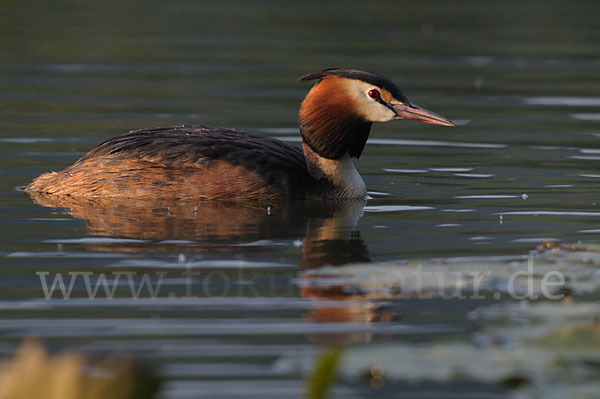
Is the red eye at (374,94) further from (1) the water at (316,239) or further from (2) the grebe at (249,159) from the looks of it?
(1) the water at (316,239)

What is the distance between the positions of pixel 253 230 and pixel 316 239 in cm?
52

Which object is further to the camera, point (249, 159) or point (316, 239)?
point (249, 159)

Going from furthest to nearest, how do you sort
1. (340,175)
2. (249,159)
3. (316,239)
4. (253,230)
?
1. (340,175)
2. (249,159)
3. (253,230)
4. (316,239)

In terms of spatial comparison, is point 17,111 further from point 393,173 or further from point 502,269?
point 502,269

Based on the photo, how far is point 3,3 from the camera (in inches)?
1152

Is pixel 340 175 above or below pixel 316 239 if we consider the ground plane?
above

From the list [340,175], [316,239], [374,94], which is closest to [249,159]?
[340,175]

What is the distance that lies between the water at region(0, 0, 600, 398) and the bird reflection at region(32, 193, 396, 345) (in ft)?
0.08

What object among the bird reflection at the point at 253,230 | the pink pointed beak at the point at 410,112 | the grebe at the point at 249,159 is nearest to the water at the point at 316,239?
the bird reflection at the point at 253,230

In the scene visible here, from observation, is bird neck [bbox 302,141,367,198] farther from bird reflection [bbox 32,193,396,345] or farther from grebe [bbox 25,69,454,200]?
bird reflection [bbox 32,193,396,345]

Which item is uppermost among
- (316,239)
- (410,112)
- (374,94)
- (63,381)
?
(374,94)

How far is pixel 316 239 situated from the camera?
27.2ft

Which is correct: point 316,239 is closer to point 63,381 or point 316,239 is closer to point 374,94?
point 374,94

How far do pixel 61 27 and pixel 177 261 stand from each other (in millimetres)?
18615
